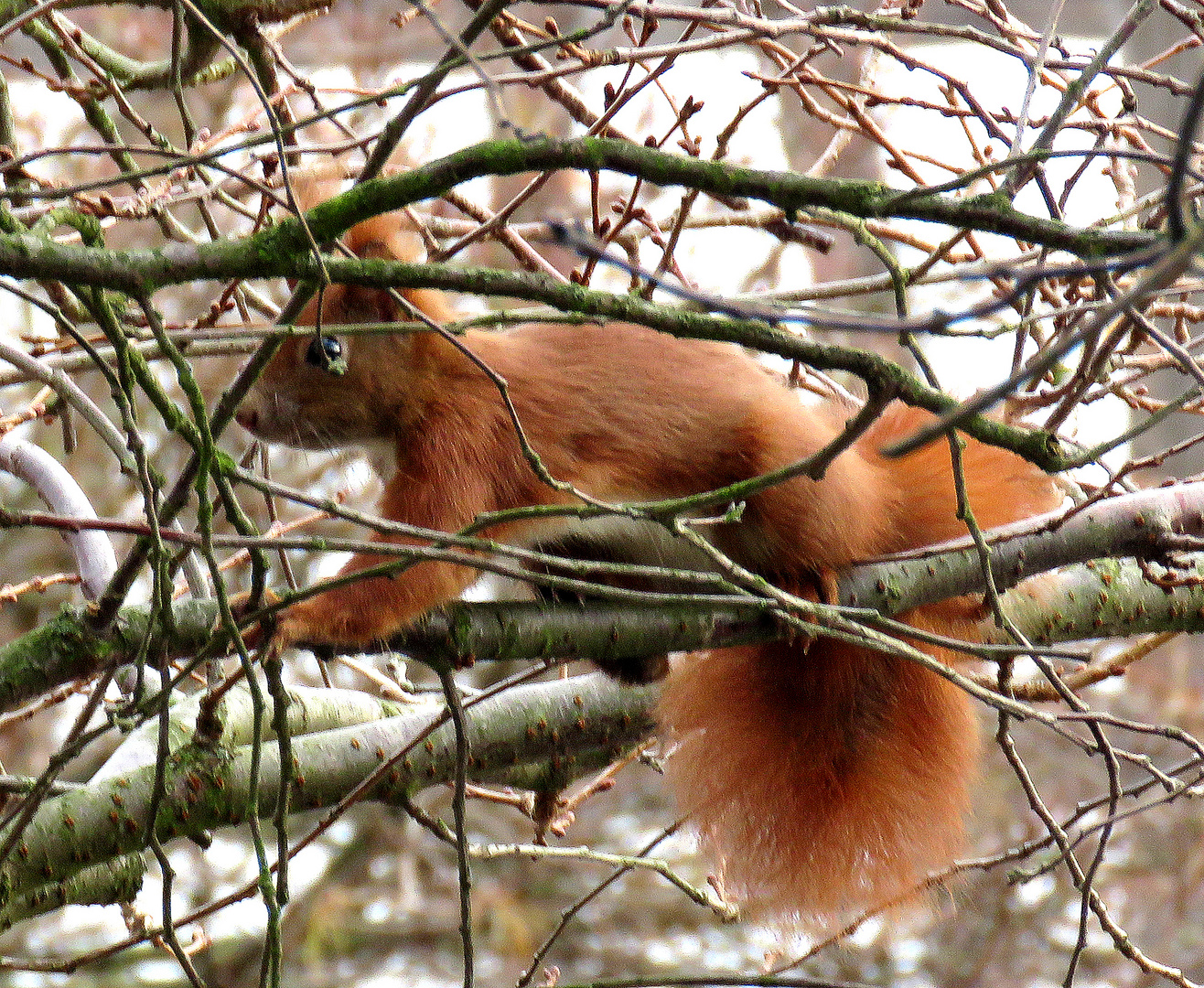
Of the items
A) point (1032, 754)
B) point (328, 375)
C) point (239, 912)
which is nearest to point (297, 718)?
point (328, 375)

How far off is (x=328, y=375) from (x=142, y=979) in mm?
4613

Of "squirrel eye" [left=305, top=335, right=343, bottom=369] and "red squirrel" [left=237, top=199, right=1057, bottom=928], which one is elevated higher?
"squirrel eye" [left=305, top=335, right=343, bottom=369]

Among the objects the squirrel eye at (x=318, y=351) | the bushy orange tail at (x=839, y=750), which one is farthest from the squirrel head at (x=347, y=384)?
the bushy orange tail at (x=839, y=750)

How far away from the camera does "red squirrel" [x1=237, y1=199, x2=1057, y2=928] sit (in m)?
2.50

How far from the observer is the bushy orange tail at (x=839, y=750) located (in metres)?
2.69

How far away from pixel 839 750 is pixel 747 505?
63cm

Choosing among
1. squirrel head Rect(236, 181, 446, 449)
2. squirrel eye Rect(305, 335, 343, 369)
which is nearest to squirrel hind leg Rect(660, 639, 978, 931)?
squirrel head Rect(236, 181, 446, 449)

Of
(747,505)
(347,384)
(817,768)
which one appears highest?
(347,384)

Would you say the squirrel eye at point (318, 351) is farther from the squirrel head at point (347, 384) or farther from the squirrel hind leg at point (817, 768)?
the squirrel hind leg at point (817, 768)

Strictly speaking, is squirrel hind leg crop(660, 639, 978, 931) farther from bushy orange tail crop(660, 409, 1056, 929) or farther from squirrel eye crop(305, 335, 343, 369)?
squirrel eye crop(305, 335, 343, 369)

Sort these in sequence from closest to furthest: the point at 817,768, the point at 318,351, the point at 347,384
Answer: the point at 318,351 → the point at 347,384 → the point at 817,768

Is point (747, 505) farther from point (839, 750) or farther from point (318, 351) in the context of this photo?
point (318, 351)

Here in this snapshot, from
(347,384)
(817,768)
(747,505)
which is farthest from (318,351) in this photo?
(817,768)

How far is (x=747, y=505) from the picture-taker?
251cm
